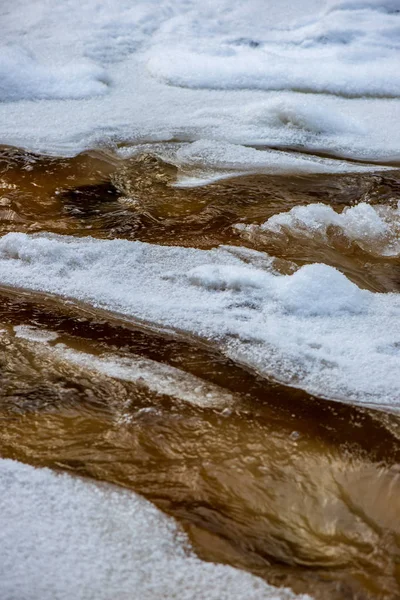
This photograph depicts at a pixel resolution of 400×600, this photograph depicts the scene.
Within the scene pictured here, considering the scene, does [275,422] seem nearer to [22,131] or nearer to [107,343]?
[107,343]

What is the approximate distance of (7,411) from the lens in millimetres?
1527

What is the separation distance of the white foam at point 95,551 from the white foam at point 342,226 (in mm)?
1254

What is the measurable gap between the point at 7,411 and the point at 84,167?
1598mm

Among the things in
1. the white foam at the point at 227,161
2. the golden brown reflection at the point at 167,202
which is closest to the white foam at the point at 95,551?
the golden brown reflection at the point at 167,202

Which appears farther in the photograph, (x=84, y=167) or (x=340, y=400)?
(x=84, y=167)

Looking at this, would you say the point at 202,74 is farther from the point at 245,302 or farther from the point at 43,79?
the point at 245,302

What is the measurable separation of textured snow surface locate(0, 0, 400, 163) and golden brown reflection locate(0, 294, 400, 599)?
1.71m

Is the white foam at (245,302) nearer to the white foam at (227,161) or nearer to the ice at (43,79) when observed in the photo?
the white foam at (227,161)

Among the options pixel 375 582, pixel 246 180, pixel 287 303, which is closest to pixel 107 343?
pixel 287 303

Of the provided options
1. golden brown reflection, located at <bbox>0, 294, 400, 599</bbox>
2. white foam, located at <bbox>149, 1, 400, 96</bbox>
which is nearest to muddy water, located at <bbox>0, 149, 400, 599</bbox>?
golden brown reflection, located at <bbox>0, 294, 400, 599</bbox>

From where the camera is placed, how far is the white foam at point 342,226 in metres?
2.26

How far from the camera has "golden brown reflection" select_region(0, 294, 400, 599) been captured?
1.19 metres

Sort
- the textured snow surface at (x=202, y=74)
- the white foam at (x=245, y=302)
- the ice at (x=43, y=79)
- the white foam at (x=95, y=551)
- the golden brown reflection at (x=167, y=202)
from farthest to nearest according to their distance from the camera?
1. the ice at (x=43, y=79)
2. the textured snow surface at (x=202, y=74)
3. the golden brown reflection at (x=167, y=202)
4. the white foam at (x=245, y=302)
5. the white foam at (x=95, y=551)

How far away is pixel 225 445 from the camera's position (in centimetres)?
143
